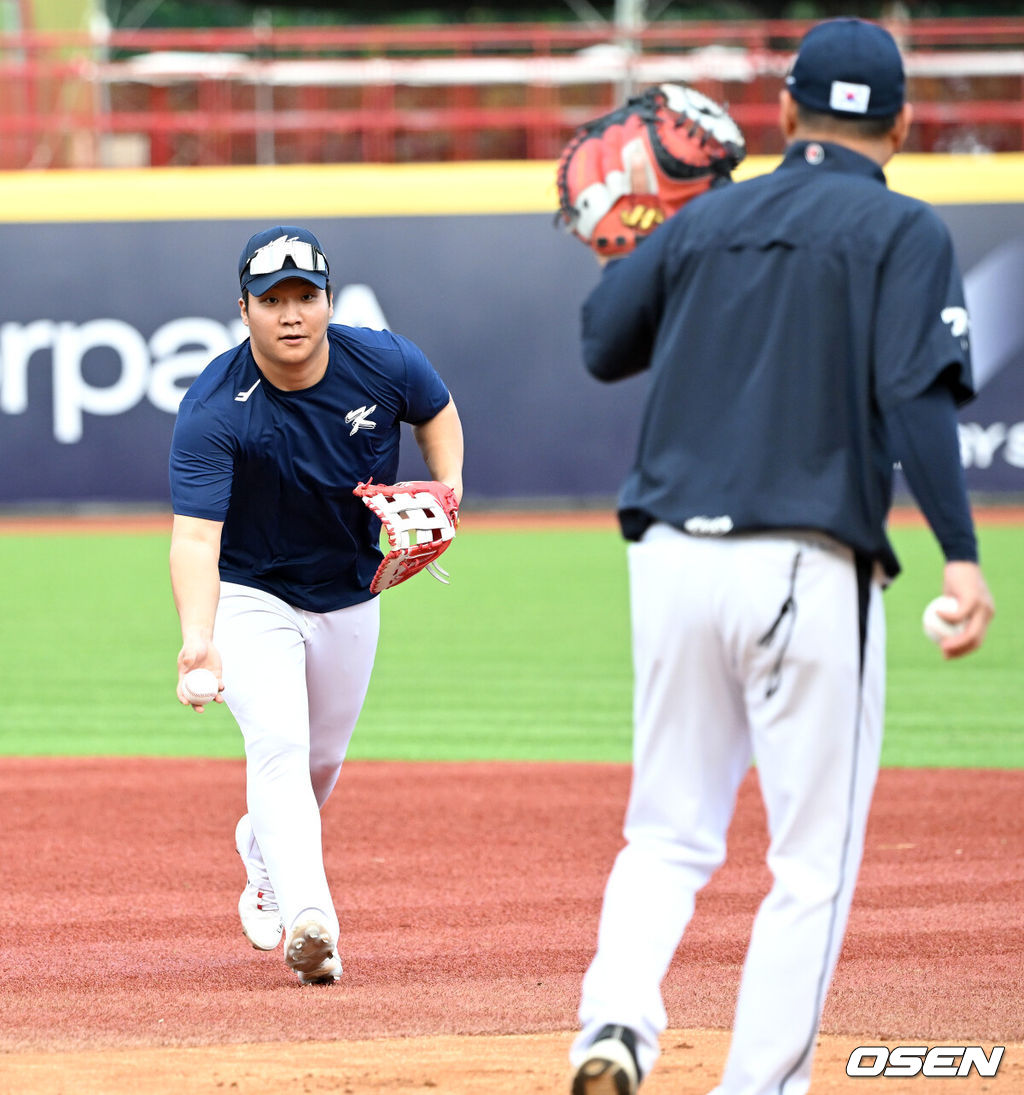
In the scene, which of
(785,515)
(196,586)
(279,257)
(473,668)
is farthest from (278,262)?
(473,668)

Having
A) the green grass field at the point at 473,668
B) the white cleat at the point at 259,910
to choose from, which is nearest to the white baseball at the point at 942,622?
the white cleat at the point at 259,910

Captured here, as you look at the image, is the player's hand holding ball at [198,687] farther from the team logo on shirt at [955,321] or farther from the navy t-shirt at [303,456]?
the team logo on shirt at [955,321]

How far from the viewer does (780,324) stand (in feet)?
9.21

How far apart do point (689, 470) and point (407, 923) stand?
248 centimetres

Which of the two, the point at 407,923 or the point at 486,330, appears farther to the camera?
the point at 486,330

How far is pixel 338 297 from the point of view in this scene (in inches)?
710

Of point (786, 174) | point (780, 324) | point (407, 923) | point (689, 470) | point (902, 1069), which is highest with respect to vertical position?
point (786, 174)

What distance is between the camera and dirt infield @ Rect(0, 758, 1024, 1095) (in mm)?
3639

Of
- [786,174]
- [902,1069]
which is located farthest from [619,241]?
[902,1069]

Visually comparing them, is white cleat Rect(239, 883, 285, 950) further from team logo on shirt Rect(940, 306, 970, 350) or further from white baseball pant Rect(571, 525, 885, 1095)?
team logo on shirt Rect(940, 306, 970, 350)

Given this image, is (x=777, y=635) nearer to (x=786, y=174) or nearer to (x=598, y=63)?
(x=786, y=174)

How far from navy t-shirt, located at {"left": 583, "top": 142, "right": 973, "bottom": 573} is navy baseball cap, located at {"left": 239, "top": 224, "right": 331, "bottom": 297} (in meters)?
1.42

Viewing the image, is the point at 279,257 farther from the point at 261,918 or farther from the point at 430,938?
the point at 430,938

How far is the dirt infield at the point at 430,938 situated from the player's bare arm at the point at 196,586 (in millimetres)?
799
